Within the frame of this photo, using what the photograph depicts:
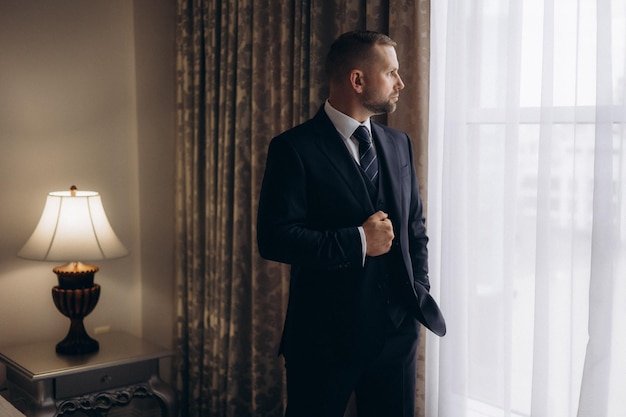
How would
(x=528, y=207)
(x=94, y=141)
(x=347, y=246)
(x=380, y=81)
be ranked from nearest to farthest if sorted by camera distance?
(x=347, y=246) → (x=380, y=81) → (x=528, y=207) → (x=94, y=141)

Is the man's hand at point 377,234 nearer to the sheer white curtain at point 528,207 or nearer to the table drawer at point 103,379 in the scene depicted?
the sheer white curtain at point 528,207

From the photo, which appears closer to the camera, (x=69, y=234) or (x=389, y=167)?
(x=389, y=167)

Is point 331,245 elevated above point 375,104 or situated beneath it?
situated beneath

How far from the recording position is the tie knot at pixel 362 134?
2.03m

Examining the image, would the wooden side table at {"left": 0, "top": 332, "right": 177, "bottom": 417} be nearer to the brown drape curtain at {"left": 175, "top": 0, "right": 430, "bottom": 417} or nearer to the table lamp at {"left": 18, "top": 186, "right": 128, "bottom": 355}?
the table lamp at {"left": 18, "top": 186, "right": 128, "bottom": 355}

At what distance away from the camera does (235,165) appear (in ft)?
10.1

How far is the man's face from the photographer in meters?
2.01

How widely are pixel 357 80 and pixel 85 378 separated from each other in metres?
1.71

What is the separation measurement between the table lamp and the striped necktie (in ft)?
4.70

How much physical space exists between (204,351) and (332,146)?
5.38 ft

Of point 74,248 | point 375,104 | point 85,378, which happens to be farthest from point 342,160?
point 85,378

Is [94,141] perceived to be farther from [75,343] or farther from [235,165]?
[75,343]

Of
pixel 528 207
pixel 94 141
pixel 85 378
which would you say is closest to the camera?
pixel 528 207

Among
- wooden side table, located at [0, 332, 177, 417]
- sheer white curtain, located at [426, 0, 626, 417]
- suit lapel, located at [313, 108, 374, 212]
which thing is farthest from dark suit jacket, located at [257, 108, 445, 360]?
wooden side table, located at [0, 332, 177, 417]
